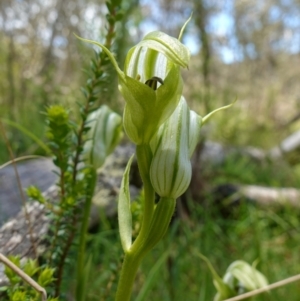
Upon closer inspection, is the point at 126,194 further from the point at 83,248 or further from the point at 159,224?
the point at 83,248

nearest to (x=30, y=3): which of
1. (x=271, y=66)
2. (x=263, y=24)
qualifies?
(x=263, y=24)

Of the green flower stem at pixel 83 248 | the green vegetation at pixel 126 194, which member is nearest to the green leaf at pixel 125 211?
the green vegetation at pixel 126 194

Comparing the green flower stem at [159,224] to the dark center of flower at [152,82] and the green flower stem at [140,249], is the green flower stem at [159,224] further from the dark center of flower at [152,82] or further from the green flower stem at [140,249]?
the dark center of flower at [152,82]

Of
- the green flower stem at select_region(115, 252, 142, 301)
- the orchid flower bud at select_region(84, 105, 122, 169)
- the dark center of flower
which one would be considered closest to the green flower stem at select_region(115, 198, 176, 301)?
the green flower stem at select_region(115, 252, 142, 301)

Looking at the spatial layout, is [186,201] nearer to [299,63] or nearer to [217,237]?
[217,237]

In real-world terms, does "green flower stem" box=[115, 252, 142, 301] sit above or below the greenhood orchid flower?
below

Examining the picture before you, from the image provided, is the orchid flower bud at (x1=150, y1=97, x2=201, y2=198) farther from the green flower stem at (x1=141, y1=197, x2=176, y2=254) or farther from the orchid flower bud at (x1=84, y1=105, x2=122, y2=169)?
the orchid flower bud at (x1=84, y1=105, x2=122, y2=169)

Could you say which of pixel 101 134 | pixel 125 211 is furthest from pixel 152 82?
pixel 101 134
